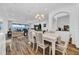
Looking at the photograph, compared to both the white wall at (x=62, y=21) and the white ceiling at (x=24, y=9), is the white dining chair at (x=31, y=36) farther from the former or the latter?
the white wall at (x=62, y=21)

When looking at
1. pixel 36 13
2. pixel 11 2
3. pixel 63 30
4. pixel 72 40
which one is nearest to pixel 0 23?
pixel 11 2

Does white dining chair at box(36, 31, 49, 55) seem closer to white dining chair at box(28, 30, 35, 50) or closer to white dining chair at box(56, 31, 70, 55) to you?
white dining chair at box(28, 30, 35, 50)

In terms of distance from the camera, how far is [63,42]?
2.13 m

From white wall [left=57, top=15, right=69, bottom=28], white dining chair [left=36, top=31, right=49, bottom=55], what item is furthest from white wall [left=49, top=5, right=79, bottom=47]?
white dining chair [left=36, top=31, right=49, bottom=55]

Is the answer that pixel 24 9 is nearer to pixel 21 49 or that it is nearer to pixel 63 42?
pixel 21 49

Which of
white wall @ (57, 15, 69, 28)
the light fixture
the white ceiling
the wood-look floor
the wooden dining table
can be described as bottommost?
the wood-look floor

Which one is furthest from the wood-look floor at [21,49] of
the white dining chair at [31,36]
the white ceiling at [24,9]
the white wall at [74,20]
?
the white ceiling at [24,9]

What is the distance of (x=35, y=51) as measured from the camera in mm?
2182

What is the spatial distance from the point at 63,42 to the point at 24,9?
935 mm

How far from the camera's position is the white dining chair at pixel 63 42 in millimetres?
2098

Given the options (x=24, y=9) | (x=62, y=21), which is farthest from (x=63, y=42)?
(x=24, y=9)

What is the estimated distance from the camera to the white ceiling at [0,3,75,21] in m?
2.11

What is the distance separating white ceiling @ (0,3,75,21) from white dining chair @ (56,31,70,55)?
47 centimetres
